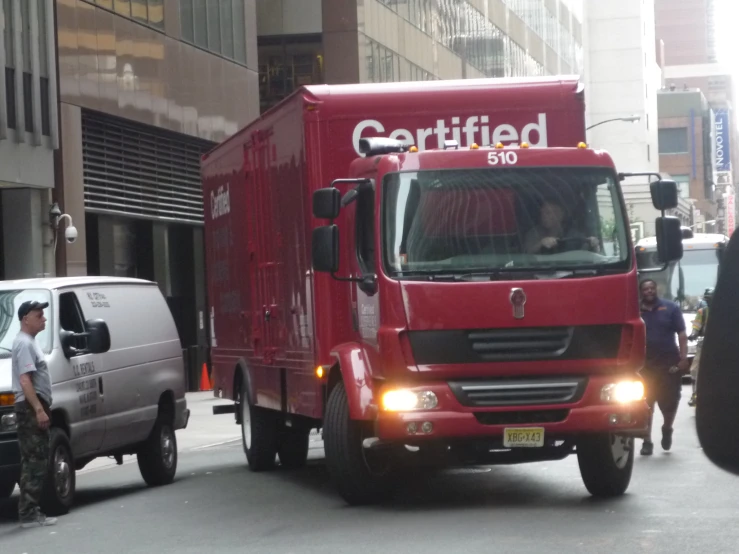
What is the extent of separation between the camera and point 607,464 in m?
11.5

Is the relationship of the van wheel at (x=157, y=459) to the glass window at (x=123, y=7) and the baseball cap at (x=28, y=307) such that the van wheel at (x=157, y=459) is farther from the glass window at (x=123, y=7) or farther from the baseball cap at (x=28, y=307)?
the glass window at (x=123, y=7)

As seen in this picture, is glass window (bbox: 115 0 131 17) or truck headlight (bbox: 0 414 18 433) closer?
truck headlight (bbox: 0 414 18 433)

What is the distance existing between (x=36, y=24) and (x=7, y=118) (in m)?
2.06

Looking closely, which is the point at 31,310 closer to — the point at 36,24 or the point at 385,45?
the point at 36,24

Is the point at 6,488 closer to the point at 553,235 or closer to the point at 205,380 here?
the point at 553,235

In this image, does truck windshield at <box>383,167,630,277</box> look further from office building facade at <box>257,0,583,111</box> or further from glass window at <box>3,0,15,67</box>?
office building facade at <box>257,0,583,111</box>

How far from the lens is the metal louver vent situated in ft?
98.4

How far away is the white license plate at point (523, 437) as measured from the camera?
10.6m

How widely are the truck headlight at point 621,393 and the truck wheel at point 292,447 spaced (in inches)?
211

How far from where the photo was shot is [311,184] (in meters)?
11.9

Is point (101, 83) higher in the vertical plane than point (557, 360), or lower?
higher

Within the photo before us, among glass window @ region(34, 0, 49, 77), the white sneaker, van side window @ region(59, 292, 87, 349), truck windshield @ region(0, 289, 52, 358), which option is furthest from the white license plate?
glass window @ region(34, 0, 49, 77)

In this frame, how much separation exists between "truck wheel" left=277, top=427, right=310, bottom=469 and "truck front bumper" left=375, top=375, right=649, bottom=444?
16.2 ft

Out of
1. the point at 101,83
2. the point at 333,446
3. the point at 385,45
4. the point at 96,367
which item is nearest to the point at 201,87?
the point at 101,83
